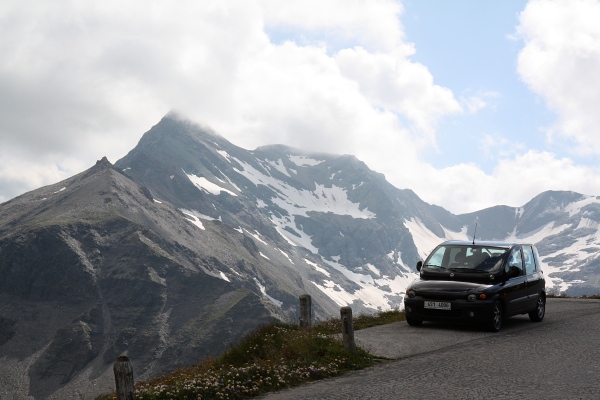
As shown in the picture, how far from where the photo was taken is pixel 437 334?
1433 centimetres

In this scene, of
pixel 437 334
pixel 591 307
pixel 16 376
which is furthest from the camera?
pixel 16 376

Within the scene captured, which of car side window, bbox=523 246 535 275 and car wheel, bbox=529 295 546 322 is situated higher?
car side window, bbox=523 246 535 275

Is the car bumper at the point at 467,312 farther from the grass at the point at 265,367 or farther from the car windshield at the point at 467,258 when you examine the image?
the grass at the point at 265,367

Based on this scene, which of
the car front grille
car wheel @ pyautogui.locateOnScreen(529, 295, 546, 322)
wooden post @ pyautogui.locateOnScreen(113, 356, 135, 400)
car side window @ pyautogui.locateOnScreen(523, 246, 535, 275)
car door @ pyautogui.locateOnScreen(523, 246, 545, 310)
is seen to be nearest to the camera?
wooden post @ pyautogui.locateOnScreen(113, 356, 135, 400)

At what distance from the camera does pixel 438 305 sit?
14.6m

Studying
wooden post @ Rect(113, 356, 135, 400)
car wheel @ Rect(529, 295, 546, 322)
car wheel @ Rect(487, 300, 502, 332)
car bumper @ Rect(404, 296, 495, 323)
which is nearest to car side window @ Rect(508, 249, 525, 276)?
car wheel @ Rect(487, 300, 502, 332)

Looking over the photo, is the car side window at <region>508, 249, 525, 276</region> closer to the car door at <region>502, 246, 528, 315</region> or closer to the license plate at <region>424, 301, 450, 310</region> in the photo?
the car door at <region>502, 246, 528, 315</region>

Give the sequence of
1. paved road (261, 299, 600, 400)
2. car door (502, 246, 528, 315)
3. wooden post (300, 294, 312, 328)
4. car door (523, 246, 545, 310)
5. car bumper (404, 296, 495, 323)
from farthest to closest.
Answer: car door (523, 246, 545, 310) < car door (502, 246, 528, 315) < wooden post (300, 294, 312, 328) < car bumper (404, 296, 495, 323) < paved road (261, 299, 600, 400)

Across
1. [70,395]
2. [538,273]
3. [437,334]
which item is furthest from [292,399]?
[70,395]

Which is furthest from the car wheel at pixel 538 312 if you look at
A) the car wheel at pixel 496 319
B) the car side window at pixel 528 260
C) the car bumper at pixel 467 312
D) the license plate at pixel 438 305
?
the license plate at pixel 438 305

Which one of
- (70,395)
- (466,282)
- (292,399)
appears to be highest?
(466,282)

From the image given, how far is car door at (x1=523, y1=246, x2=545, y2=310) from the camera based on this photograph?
16.5 m

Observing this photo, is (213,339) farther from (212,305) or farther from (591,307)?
(591,307)

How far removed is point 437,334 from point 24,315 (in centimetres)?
20125
